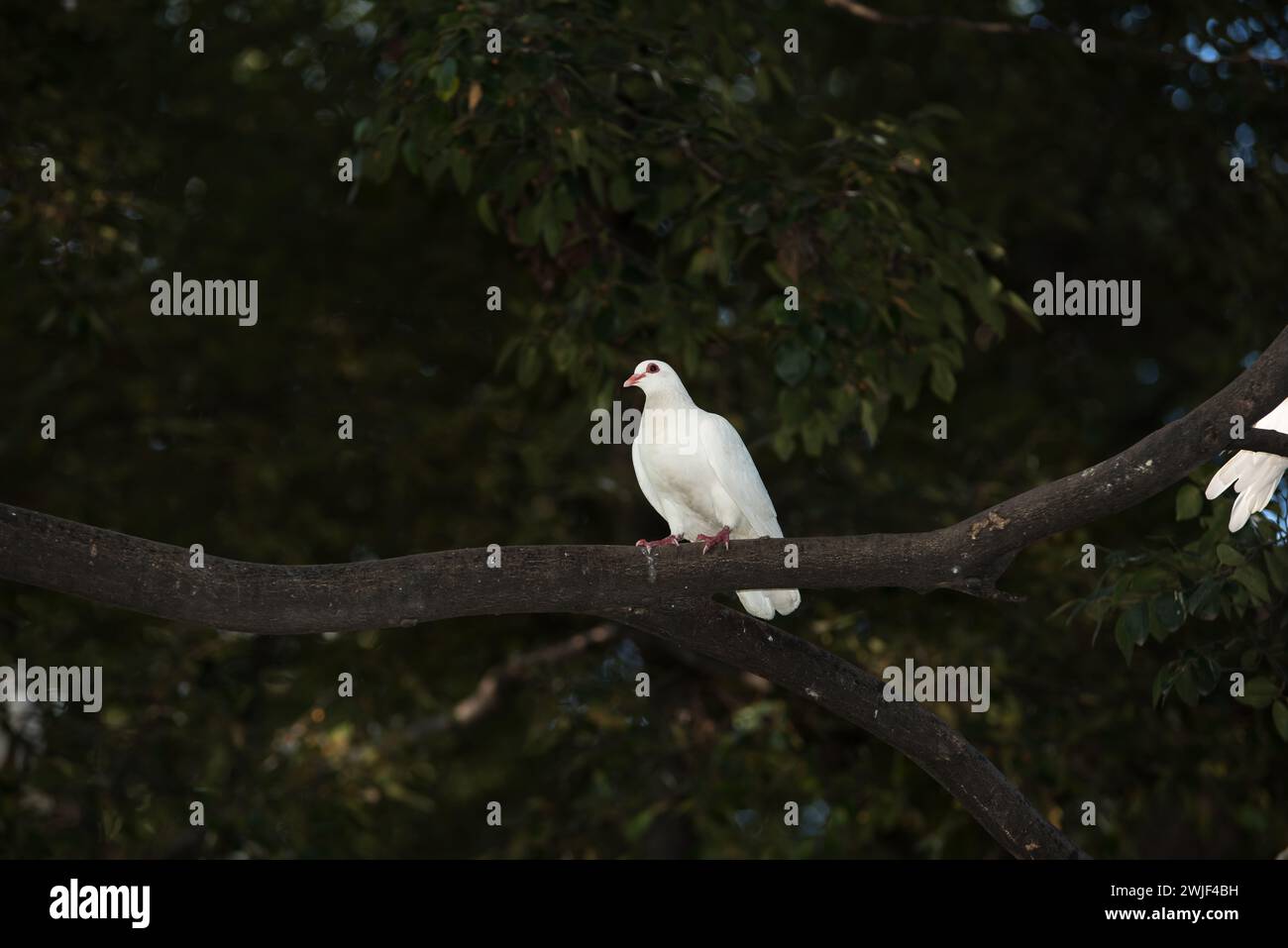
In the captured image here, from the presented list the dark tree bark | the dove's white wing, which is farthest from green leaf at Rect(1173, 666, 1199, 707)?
the dove's white wing

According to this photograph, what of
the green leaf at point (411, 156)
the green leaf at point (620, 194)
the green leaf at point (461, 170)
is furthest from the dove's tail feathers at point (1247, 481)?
the green leaf at point (411, 156)

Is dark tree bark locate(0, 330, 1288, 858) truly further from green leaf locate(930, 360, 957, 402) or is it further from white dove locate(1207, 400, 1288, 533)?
green leaf locate(930, 360, 957, 402)

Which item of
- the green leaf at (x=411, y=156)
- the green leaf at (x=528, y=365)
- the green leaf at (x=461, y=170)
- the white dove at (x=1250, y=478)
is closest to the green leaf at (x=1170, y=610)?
the white dove at (x=1250, y=478)

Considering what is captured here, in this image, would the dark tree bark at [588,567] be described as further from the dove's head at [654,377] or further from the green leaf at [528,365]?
the green leaf at [528,365]

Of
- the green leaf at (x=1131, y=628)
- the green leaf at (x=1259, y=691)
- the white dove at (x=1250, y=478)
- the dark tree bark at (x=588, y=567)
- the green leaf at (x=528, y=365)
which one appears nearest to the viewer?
the dark tree bark at (x=588, y=567)

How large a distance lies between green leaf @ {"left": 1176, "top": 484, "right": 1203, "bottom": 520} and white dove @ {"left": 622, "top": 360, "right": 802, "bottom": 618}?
1459mm

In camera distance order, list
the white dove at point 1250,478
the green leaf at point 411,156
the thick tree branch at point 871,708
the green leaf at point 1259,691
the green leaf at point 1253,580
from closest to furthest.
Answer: the green leaf at point 1253,580, the thick tree branch at point 871,708, the green leaf at point 1259,691, the white dove at point 1250,478, the green leaf at point 411,156

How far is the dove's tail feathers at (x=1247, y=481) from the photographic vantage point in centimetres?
546

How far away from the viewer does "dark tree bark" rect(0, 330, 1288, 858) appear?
4289 mm

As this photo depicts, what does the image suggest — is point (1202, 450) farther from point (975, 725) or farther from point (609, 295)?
point (975, 725)

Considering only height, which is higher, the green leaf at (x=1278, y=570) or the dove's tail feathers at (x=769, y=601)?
the dove's tail feathers at (x=769, y=601)

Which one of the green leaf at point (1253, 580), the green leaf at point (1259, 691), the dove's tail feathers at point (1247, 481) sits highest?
the dove's tail feathers at point (1247, 481)

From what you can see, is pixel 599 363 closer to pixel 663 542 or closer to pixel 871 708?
pixel 663 542

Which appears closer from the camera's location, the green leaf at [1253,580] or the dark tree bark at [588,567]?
the dark tree bark at [588,567]
